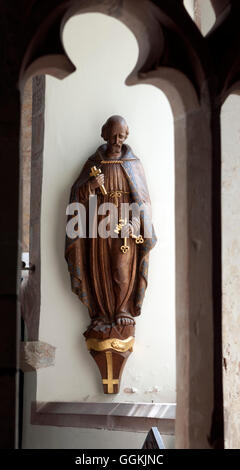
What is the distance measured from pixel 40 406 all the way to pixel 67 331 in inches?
22.9

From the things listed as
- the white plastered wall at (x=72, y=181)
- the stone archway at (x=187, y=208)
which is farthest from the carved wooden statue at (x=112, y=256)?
the stone archway at (x=187, y=208)

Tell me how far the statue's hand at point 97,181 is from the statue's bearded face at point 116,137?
22cm

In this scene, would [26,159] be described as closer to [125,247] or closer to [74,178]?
[74,178]

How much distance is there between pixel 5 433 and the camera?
1.33 meters

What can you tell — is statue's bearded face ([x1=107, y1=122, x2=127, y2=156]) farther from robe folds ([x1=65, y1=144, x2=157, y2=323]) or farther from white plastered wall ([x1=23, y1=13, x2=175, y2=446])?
white plastered wall ([x1=23, y1=13, x2=175, y2=446])

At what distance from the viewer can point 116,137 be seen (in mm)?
4492

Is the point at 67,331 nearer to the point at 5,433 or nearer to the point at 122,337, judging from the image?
the point at 122,337

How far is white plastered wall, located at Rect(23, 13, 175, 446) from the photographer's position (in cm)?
453

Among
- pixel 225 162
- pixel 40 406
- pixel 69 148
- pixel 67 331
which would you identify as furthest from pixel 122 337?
pixel 225 162

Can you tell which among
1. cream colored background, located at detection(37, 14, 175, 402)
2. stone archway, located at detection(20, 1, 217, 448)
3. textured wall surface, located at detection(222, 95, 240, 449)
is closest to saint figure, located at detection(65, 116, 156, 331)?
cream colored background, located at detection(37, 14, 175, 402)

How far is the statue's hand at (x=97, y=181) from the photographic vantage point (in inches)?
175

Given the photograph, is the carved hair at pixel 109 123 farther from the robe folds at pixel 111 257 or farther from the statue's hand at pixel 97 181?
the statue's hand at pixel 97 181

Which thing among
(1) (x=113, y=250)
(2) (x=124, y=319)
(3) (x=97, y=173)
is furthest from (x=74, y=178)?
(2) (x=124, y=319)

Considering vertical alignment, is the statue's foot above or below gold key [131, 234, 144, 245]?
below
